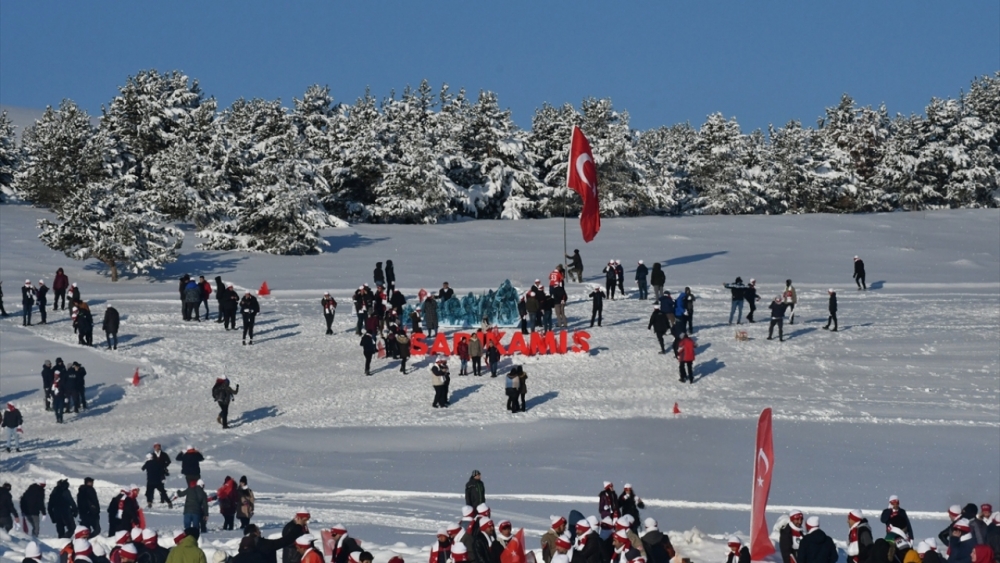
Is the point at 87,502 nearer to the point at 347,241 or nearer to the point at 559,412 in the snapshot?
the point at 559,412

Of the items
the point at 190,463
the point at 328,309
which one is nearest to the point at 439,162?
the point at 328,309

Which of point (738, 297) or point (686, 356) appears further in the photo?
point (738, 297)

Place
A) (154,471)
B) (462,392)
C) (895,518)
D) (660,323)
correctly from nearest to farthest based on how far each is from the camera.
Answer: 1. (895,518)
2. (154,471)
3. (462,392)
4. (660,323)

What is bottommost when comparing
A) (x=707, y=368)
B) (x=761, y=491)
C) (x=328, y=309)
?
(x=707, y=368)

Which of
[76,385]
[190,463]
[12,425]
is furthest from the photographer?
[76,385]

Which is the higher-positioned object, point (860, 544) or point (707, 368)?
point (707, 368)

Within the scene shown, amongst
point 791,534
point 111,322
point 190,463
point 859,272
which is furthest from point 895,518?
point 859,272

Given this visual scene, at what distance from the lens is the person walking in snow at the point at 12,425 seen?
2197 cm

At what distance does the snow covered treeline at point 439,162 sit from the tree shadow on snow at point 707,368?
985 inches

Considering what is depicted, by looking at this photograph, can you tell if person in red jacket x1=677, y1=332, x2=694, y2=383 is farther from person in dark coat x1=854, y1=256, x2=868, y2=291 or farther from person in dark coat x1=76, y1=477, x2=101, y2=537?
person in dark coat x1=76, y1=477, x2=101, y2=537

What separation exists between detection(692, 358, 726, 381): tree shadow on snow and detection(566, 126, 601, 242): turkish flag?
28.0 feet

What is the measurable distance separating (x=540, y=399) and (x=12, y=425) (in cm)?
1117

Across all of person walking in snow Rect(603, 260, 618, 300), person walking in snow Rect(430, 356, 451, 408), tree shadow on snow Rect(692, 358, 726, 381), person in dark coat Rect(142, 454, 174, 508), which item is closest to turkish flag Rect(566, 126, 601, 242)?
person walking in snow Rect(603, 260, 618, 300)

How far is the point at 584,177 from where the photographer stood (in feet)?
117
